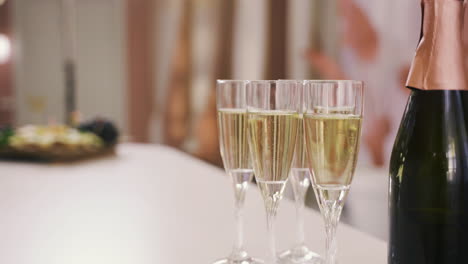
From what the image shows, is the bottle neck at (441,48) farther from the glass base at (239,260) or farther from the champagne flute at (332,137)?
the glass base at (239,260)

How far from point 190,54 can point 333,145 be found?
361 cm

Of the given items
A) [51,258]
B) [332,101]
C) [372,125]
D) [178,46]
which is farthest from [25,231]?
[178,46]

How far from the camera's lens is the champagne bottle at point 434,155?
557 mm

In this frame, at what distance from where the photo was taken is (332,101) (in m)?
0.57

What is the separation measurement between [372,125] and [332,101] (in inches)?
96.8

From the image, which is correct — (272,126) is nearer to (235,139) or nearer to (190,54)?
(235,139)

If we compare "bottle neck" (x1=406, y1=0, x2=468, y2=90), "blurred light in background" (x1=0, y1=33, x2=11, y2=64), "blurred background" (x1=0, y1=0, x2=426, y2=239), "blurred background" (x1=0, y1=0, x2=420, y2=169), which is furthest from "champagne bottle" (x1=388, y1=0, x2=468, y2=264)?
"blurred light in background" (x1=0, y1=33, x2=11, y2=64)

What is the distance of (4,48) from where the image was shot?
6863 millimetres

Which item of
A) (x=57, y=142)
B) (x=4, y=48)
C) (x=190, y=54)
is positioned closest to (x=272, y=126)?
(x=57, y=142)

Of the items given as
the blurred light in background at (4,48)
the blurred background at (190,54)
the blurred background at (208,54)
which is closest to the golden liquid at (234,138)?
the blurred background at (208,54)

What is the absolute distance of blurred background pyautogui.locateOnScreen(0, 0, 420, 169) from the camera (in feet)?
9.64

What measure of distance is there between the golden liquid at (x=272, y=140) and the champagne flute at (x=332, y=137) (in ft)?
0.09

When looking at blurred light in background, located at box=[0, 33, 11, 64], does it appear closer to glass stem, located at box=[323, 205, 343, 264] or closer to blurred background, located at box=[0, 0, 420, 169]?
blurred background, located at box=[0, 0, 420, 169]

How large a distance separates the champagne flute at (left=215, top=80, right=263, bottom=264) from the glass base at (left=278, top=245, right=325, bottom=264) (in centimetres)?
4
